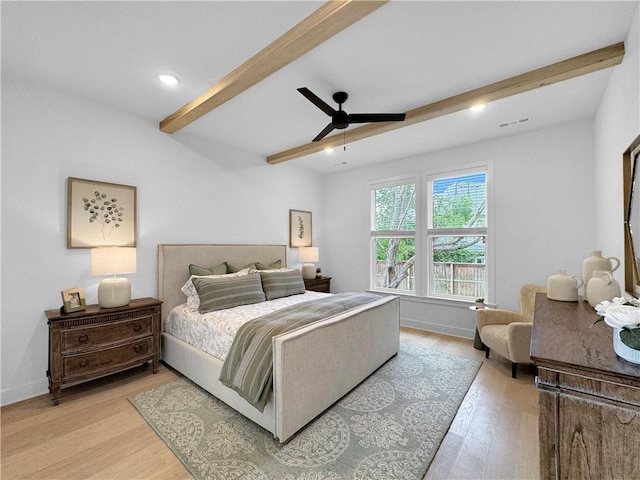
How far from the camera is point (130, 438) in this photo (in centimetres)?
196

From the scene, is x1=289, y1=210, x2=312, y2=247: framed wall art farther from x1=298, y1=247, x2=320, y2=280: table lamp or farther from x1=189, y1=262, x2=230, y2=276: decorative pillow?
x1=189, y1=262, x2=230, y2=276: decorative pillow

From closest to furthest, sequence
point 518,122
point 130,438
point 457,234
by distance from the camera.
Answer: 1. point 130,438
2. point 518,122
3. point 457,234

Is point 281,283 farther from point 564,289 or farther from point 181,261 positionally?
point 564,289

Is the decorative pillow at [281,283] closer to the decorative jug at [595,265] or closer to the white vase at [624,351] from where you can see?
the decorative jug at [595,265]

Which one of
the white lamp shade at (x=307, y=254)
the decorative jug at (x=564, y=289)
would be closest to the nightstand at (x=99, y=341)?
the white lamp shade at (x=307, y=254)

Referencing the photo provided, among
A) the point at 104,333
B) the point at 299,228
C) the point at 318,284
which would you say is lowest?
the point at 104,333

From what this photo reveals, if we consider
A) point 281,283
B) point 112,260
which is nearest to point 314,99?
point 281,283

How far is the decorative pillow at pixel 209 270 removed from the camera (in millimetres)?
3361

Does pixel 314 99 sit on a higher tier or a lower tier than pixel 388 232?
higher

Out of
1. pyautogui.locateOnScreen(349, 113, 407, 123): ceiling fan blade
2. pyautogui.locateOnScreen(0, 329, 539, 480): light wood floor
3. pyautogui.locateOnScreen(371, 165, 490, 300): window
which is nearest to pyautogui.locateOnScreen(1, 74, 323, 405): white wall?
pyautogui.locateOnScreen(0, 329, 539, 480): light wood floor

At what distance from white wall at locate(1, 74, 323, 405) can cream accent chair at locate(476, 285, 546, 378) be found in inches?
138

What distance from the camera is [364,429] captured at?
6.68 feet

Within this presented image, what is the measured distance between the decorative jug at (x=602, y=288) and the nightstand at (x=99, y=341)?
3.52m

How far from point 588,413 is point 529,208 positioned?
3.32 meters
